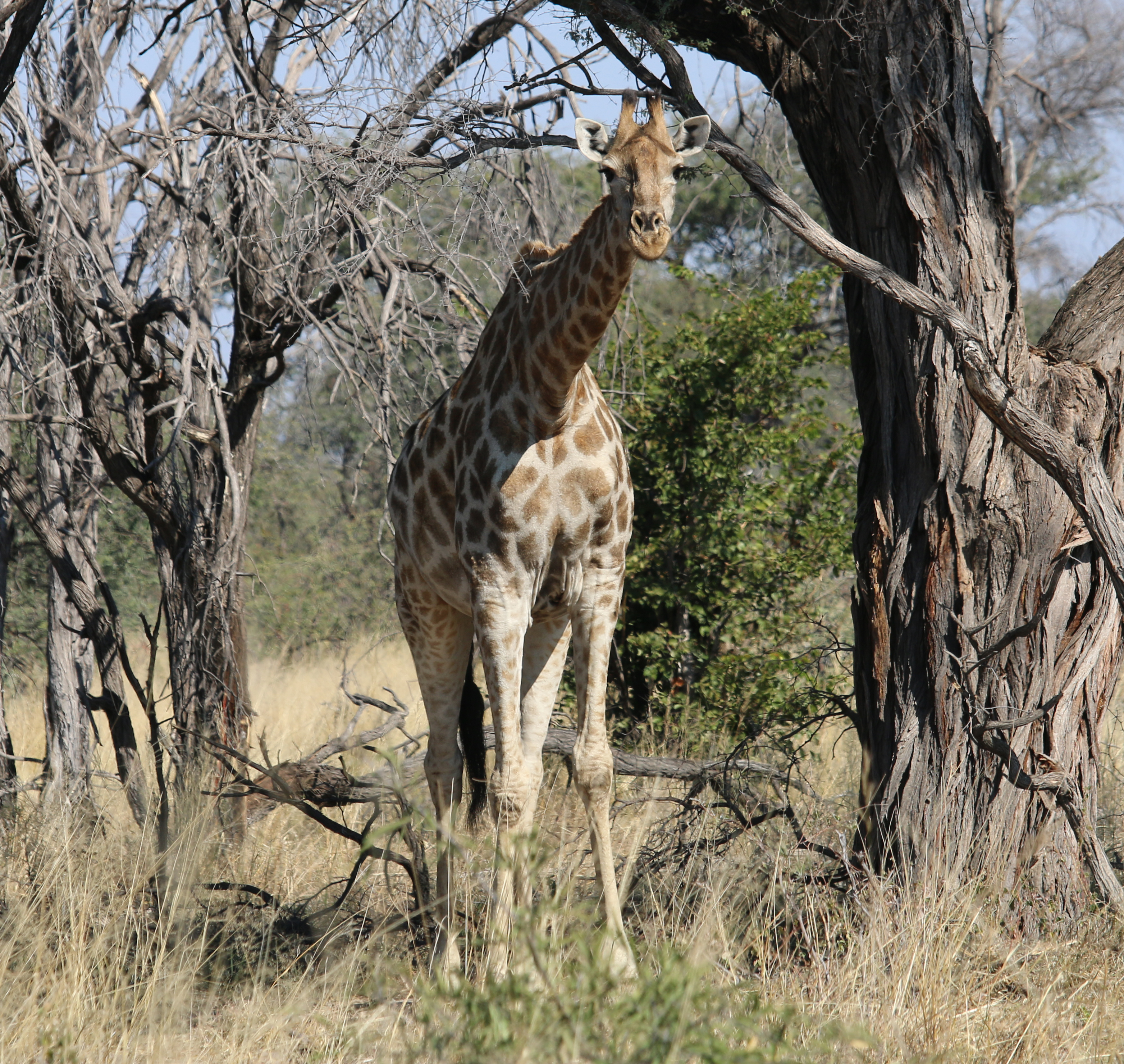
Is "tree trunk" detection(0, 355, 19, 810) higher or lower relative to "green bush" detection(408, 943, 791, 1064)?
higher

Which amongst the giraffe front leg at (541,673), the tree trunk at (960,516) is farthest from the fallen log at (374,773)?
the tree trunk at (960,516)

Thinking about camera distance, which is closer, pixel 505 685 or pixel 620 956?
pixel 620 956

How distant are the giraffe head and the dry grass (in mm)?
1771

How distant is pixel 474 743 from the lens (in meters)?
4.86

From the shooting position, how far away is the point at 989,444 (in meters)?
3.61

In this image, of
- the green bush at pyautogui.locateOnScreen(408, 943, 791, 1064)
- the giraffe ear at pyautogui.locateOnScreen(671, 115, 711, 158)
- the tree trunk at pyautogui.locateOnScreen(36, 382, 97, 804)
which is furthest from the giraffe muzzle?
the tree trunk at pyautogui.locateOnScreen(36, 382, 97, 804)

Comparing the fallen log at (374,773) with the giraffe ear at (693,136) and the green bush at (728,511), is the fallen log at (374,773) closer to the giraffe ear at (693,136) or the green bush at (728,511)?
the green bush at (728,511)

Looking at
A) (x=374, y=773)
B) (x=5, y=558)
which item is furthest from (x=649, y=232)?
(x=5, y=558)

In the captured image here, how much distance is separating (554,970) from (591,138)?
93.1 inches

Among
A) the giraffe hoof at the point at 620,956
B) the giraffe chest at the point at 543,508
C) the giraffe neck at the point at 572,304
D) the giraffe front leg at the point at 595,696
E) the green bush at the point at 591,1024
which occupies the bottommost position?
the giraffe hoof at the point at 620,956

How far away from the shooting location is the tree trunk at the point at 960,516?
A: 3.59m

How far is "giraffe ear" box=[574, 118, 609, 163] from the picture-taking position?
3.21 metres

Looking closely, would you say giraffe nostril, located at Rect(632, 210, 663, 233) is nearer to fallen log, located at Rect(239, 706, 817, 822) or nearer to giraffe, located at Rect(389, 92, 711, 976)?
giraffe, located at Rect(389, 92, 711, 976)

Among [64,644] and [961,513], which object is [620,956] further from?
[64,644]
